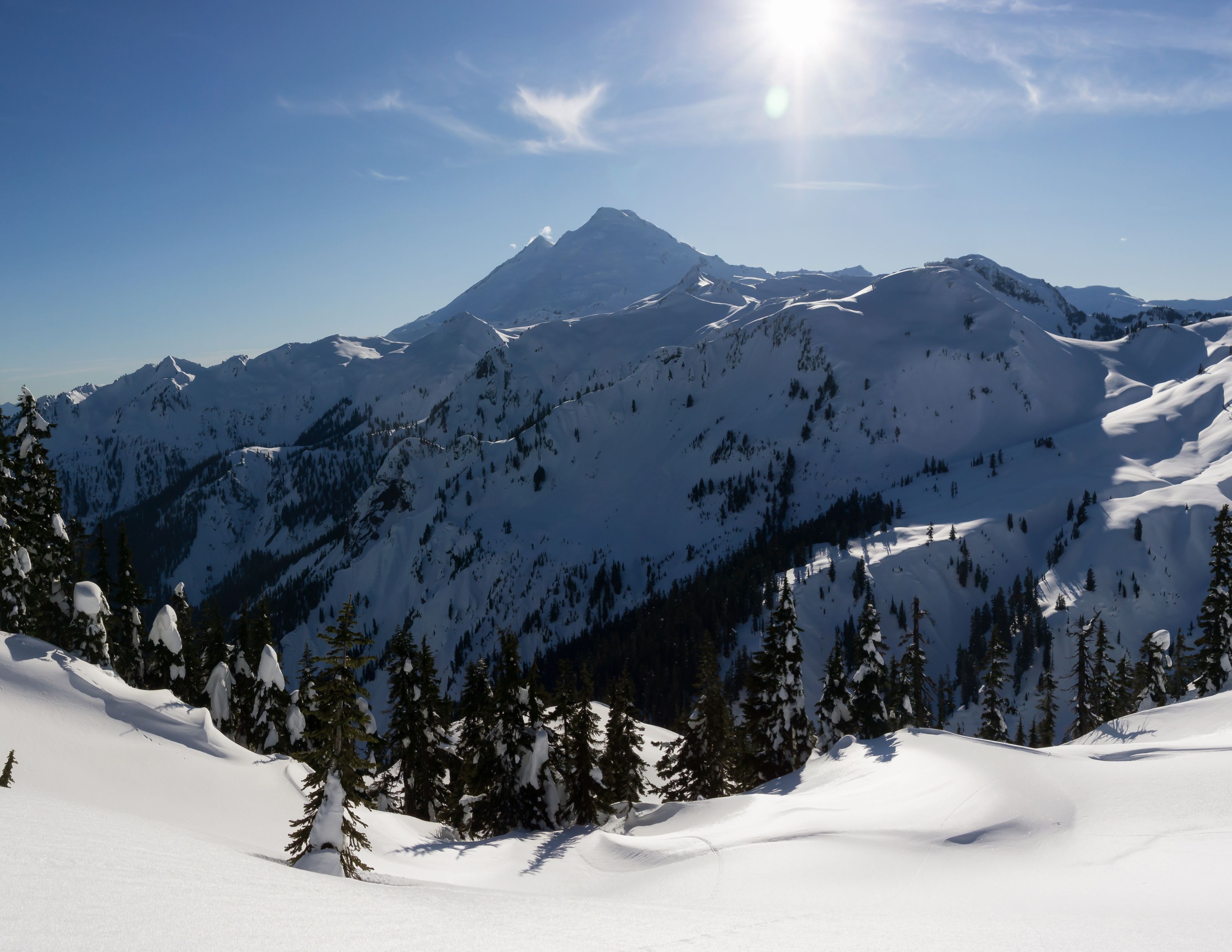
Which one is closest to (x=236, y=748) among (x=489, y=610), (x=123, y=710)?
(x=123, y=710)

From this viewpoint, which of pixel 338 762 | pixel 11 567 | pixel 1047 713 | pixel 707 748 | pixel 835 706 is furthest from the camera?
pixel 1047 713

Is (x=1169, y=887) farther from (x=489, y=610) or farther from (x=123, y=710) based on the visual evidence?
(x=489, y=610)

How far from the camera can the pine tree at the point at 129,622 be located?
133 ft

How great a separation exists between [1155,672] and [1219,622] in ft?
40.4

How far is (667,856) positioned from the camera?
1920 centimetres

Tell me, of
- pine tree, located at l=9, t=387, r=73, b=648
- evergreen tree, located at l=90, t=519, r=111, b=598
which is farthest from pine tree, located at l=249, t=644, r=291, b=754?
evergreen tree, located at l=90, t=519, r=111, b=598

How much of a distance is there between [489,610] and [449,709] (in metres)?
155

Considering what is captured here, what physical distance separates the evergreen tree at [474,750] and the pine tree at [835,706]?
23.5 metres

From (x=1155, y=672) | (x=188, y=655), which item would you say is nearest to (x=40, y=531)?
(x=188, y=655)

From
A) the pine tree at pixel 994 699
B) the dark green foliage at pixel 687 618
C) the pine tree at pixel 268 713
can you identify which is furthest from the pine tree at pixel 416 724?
the dark green foliage at pixel 687 618

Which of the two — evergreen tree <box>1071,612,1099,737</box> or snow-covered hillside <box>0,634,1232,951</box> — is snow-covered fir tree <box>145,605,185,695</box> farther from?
evergreen tree <box>1071,612,1099,737</box>

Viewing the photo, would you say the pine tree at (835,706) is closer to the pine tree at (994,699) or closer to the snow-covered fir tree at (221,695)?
the pine tree at (994,699)

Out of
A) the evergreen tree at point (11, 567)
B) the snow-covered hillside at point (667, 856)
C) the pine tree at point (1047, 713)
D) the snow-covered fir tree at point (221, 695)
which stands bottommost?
the pine tree at point (1047, 713)

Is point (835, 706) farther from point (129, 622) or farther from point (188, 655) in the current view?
point (129, 622)
